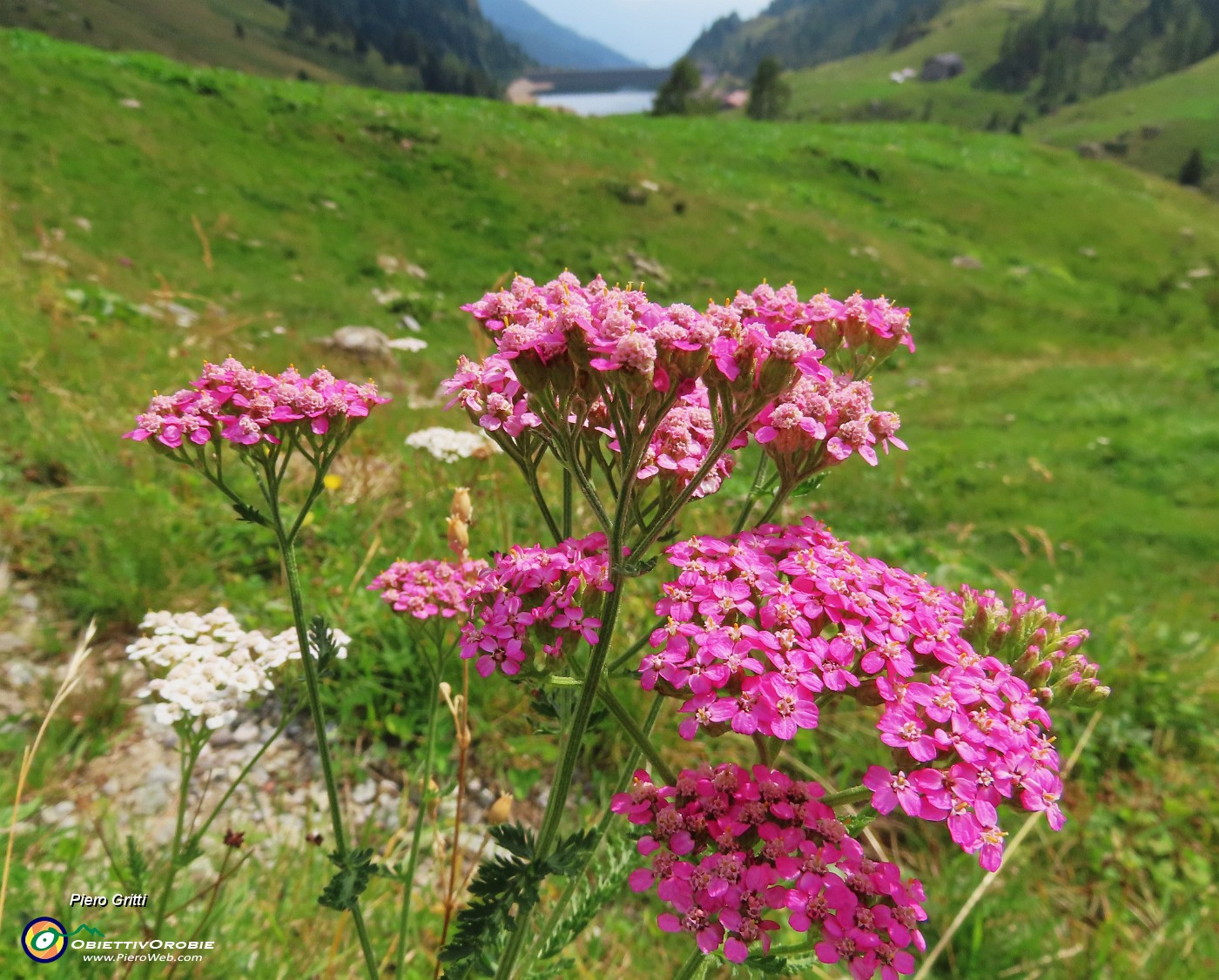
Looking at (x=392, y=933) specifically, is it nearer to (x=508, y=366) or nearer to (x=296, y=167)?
(x=508, y=366)

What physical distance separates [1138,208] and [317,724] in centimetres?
5591

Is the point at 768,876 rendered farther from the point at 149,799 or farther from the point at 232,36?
the point at 232,36

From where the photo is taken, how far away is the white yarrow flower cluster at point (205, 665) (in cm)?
245

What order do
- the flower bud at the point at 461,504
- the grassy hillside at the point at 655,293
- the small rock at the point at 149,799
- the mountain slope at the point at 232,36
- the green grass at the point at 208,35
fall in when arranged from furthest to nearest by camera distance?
the mountain slope at the point at 232,36
the green grass at the point at 208,35
the grassy hillside at the point at 655,293
the small rock at the point at 149,799
the flower bud at the point at 461,504

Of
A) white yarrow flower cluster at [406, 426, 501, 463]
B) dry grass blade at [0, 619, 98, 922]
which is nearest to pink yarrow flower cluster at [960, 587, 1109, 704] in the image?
dry grass blade at [0, 619, 98, 922]

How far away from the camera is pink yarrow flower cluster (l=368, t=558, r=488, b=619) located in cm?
247

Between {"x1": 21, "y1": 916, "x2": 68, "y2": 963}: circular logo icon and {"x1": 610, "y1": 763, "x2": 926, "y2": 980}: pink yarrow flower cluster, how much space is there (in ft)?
7.85

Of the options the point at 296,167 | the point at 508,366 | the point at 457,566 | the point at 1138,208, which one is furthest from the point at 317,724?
the point at 1138,208

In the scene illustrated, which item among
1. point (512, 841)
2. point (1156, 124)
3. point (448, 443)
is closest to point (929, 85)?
point (1156, 124)

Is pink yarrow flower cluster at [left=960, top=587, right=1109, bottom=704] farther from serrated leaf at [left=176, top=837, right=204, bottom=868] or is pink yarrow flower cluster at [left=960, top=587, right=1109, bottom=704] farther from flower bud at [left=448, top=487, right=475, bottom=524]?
serrated leaf at [left=176, top=837, right=204, bottom=868]

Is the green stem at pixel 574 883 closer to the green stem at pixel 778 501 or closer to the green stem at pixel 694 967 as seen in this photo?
the green stem at pixel 694 967

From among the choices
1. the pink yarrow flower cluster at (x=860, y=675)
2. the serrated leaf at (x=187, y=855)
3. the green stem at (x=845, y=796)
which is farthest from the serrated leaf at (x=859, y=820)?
the serrated leaf at (x=187, y=855)

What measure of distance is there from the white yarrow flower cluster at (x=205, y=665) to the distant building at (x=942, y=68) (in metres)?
207

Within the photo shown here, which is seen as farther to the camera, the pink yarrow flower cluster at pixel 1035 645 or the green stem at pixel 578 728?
the pink yarrow flower cluster at pixel 1035 645
